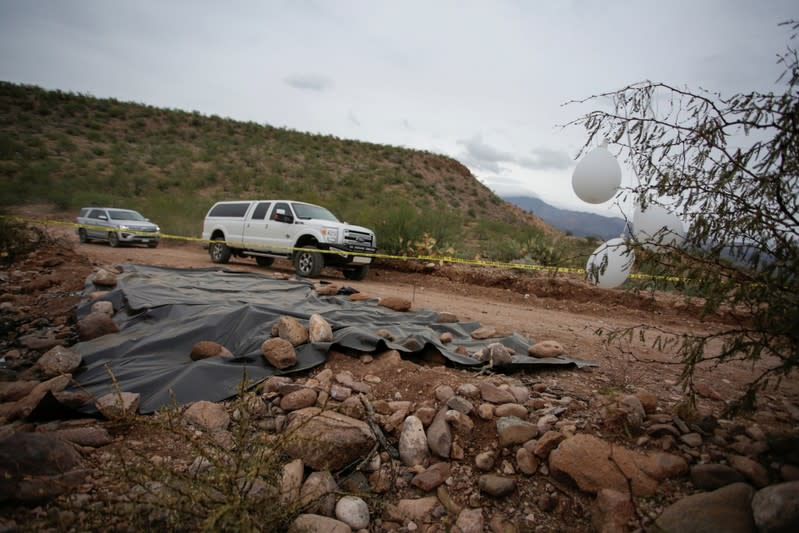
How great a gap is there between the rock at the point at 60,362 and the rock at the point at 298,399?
1.94 metres

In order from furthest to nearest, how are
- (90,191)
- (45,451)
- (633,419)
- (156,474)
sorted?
(90,191), (633,419), (45,451), (156,474)

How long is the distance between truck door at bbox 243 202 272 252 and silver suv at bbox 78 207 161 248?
16.8 feet

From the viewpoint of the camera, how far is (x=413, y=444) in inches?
109

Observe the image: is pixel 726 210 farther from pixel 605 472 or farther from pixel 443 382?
pixel 443 382

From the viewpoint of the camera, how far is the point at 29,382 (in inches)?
134

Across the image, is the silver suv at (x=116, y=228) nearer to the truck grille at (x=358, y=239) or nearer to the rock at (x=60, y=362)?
the truck grille at (x=358, y=239)

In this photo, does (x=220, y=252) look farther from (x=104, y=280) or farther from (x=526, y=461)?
(x=526, y=461)

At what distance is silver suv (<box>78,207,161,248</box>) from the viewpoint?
14.7 meters

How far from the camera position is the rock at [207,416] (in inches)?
115

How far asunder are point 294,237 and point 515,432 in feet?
27.9

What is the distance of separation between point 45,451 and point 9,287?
5.26 meters

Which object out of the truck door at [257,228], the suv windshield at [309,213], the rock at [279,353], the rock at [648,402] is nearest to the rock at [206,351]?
the rock at [279,353]

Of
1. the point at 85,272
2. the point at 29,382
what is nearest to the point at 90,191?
the point at 85,272

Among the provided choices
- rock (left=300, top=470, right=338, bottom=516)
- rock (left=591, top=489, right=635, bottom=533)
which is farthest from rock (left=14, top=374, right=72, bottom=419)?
rock (left=591, top=489, right=635, bottom=533)
